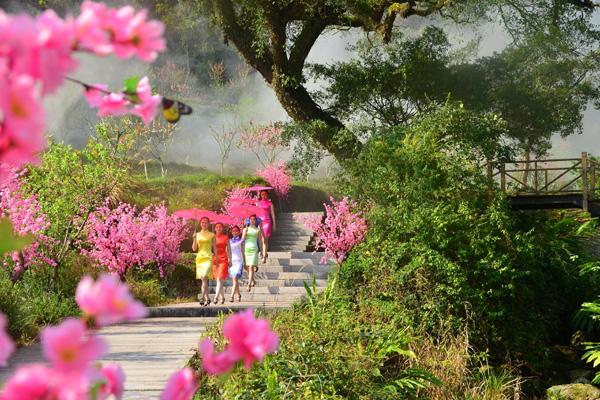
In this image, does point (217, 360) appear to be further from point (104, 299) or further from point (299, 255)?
point (299, 255)

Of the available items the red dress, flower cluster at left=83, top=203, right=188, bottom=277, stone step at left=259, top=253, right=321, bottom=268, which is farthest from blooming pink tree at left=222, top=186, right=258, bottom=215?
the red dress

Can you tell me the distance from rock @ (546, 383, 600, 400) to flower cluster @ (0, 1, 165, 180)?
34.5ft

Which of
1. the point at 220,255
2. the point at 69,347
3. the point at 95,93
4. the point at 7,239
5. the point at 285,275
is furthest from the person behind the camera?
the point at 285,275

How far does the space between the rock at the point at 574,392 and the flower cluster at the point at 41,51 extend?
10528mm

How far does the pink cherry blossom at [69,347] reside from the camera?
3.32 ft

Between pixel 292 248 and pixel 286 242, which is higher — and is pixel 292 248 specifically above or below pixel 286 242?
below

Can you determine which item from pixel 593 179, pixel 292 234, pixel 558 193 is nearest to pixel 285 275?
pixel 292 234

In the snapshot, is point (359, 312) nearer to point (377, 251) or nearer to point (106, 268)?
point (377, 251)

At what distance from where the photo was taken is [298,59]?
66.7ft

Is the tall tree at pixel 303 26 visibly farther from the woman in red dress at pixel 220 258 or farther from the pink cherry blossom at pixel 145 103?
the pink cherry blossom at pixel 145 103

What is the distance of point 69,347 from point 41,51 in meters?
0.39

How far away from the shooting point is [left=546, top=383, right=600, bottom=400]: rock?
10982 millimetres

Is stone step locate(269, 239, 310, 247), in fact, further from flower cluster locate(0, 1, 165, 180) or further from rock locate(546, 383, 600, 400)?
flower cluster locate(0, 1, 165, 180)

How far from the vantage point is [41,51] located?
43.8 inches
